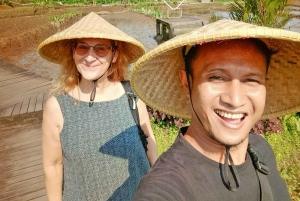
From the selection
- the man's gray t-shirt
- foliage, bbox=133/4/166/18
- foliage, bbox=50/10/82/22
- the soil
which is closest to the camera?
the man's gray t-shirt

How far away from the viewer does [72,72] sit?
205 centimetres

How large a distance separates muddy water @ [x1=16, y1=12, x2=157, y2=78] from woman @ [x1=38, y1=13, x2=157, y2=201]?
22.5 feet

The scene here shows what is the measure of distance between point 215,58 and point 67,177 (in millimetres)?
1258

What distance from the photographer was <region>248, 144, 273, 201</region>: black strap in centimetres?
120

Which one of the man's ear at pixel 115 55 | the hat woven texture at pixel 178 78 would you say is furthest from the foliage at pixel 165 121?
the hat woven texture at pixel 178 78

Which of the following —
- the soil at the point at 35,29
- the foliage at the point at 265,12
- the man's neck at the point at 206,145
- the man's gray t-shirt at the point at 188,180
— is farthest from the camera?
the soil at the point at 35,29

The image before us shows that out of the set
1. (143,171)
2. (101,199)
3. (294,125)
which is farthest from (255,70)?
(294,125)

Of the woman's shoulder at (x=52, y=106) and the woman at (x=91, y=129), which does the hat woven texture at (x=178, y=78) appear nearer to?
the woman at (x=91, y=129)

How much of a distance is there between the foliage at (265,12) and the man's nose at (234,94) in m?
4.70

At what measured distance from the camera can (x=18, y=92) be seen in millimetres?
5680

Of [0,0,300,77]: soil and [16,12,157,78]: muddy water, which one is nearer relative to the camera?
[16,12,157,78]: muddy water

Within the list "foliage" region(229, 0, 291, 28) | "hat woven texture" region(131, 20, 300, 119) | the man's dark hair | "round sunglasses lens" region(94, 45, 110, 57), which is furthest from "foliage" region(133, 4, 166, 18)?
the man's dark hair

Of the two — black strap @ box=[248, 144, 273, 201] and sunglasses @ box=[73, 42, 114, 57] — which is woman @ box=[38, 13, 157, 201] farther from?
black strap @ box=[248, 144, 273, 201]

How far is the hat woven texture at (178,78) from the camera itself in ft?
4.07
